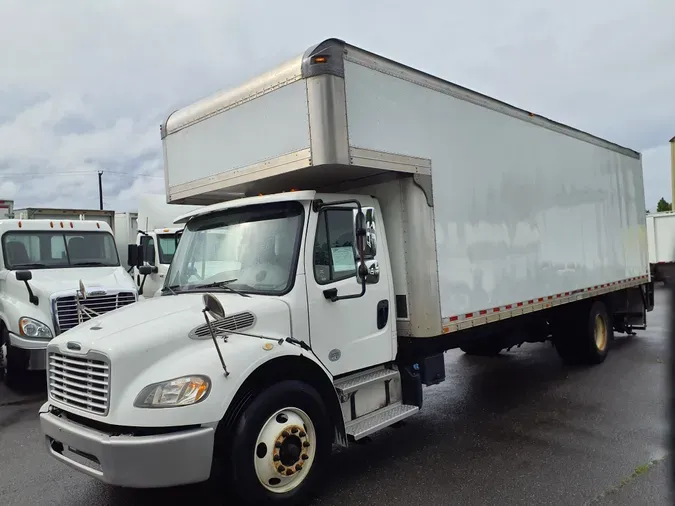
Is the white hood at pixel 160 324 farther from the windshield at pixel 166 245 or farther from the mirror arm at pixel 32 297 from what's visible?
the windshield at pixel 166 245

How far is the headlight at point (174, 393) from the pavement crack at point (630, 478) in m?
2.90

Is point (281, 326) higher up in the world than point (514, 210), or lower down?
lower down

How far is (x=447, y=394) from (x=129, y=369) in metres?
4.89

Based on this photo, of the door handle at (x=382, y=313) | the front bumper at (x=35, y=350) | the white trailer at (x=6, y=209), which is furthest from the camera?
the white trailer at (x=6, y=209)

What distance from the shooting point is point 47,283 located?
8383 millimetres

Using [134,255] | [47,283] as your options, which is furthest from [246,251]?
[47,283]

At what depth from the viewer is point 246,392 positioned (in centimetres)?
378

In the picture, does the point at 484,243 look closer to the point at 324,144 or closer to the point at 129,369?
the point at 324,144

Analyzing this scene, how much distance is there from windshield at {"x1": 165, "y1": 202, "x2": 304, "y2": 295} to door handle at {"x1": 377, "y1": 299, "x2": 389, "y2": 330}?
1.04m

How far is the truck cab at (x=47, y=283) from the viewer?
7.91 meters

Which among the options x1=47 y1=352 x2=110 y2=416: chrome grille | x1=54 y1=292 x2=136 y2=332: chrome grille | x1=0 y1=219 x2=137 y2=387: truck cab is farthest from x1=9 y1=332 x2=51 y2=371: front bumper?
x1=47 y1=352 x2=110 y2=416: chrome grille

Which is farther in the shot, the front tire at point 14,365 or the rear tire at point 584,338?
the rear tire at point 584,338

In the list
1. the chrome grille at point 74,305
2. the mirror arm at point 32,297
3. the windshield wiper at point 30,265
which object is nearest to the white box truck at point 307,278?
the chrome grille at point 74,305

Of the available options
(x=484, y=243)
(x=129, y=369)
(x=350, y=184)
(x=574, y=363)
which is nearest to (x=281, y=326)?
(x=129, y=369)
